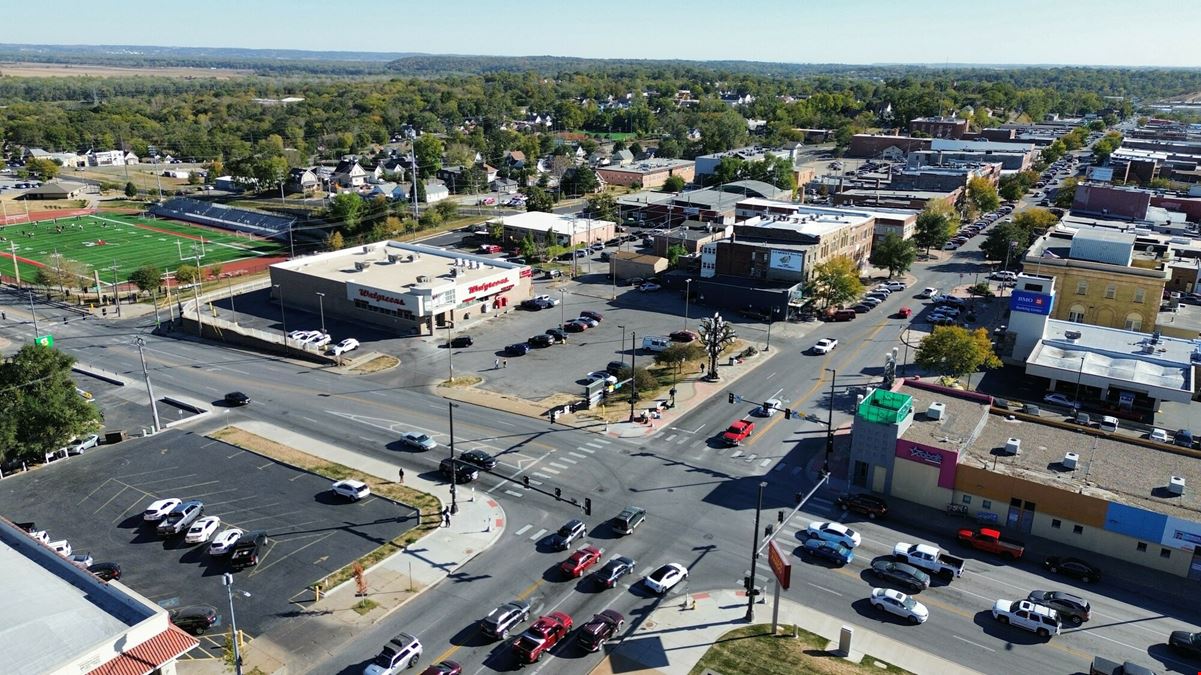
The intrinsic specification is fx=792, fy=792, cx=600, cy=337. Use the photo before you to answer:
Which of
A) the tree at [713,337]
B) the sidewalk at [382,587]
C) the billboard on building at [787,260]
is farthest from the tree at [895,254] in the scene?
the sidewalk at [382,587]

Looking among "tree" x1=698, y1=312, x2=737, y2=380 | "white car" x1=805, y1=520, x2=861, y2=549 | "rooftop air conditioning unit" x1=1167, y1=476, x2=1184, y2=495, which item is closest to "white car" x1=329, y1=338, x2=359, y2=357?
"tree" x1=698, y1=312, x2=737, y2=380

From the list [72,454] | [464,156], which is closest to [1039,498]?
[72,454]

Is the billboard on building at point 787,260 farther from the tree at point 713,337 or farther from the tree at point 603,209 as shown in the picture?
the tree at point 603,209

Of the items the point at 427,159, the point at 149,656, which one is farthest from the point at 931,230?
the point at 149,656

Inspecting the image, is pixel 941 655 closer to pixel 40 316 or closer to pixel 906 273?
pixel 906 273

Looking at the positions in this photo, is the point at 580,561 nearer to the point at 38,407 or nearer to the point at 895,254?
the point at 38,407

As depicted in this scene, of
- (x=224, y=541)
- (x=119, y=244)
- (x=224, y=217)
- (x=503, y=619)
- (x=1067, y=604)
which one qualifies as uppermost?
(x=224, y=217)
